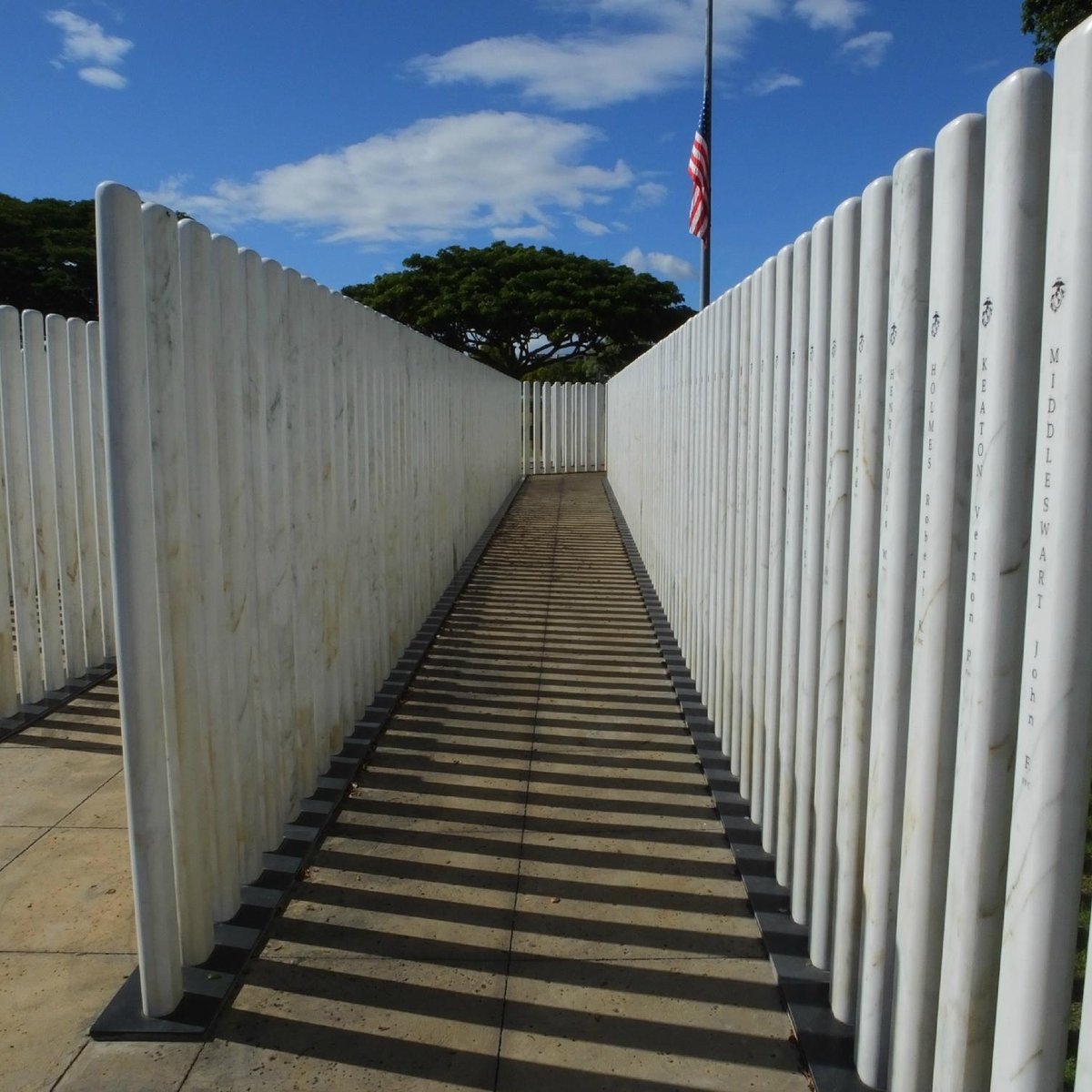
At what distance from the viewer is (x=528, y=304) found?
39.3 meters

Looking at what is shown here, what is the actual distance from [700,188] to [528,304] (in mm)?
19634

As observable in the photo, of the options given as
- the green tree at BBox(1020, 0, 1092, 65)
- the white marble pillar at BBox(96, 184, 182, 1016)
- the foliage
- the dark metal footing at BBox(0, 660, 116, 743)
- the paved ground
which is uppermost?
the foliage

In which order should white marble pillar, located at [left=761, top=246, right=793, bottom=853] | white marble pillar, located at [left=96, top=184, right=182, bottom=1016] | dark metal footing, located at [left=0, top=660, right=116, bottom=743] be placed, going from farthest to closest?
dark metal footing, located at [left=0, top=660, right=116, bottom=743], white marble pillar, located at [left=761, top=246, right=793, bottom=853], white marble pillar, located at [left=96, top=184, right=182, bottom=1016]

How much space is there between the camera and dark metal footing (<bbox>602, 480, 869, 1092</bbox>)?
2559mm

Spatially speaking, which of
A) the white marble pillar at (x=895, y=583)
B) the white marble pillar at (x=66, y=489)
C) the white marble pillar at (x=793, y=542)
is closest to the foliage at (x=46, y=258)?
the white marble pillar at (x=66, y=489)

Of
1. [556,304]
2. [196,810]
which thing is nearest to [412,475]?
[196,810]

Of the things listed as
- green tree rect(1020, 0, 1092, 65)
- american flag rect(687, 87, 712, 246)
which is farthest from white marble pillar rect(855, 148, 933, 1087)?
american flag rect(687, 87, 712, 246)

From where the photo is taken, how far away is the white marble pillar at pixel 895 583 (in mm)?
2236

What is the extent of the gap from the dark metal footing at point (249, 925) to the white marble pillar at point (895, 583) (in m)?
1.85

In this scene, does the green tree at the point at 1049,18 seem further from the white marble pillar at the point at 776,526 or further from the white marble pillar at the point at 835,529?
the white marble pillar at the point at 835,529

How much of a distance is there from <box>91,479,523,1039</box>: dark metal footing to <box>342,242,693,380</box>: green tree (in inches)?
1387

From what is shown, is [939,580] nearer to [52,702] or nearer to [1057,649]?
[1057,649]

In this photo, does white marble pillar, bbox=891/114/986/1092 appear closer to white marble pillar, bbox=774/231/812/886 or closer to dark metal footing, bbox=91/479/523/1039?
white marble pillar, bbox=774/231/812/886

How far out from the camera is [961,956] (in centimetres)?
193
